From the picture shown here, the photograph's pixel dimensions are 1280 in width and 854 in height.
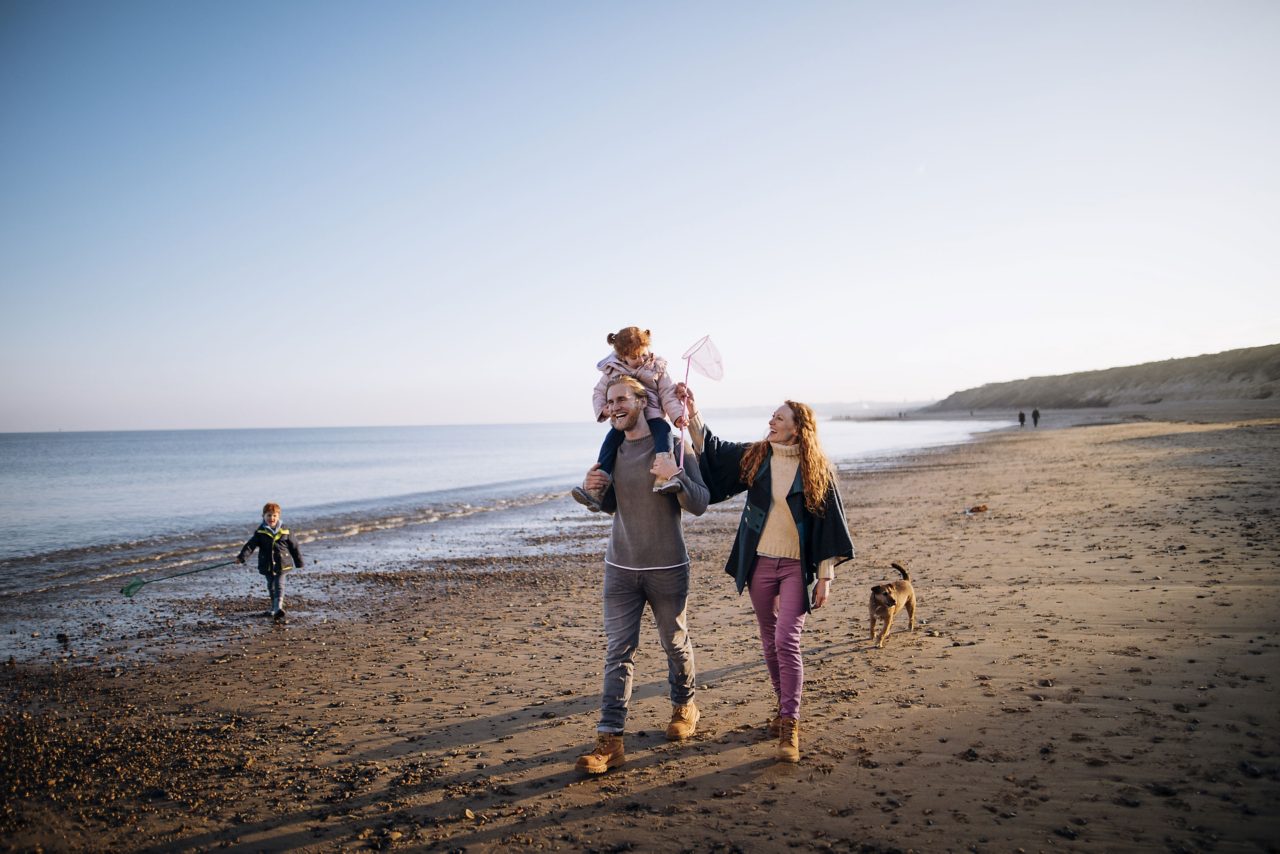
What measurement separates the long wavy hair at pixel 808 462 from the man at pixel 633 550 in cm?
41

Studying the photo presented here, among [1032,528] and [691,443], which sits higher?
[691,443]

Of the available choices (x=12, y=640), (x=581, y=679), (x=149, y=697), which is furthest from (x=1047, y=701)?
(x=12, y=640)

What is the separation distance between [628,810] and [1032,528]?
10663 mm

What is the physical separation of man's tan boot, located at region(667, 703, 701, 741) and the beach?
12 cm

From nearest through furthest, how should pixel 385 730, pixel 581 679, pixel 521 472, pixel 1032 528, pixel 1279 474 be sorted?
1. pixel 385 730
2. pixel 581 679
3. pixel 1032 528
4. pixel 1279 474
5. pixel 521 472

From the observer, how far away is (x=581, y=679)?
6340 millimetres

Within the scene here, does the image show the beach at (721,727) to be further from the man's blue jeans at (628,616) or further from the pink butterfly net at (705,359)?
the pink butterfly net at (705,359)

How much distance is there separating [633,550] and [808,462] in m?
1.31

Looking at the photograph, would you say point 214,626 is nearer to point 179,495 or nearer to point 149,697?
point 149,697

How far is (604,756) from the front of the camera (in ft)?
14.1

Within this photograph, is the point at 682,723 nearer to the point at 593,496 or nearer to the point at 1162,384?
the point at 593,496

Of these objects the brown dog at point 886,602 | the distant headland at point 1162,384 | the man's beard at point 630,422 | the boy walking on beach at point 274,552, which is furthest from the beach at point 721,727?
the distant headland at point 1162,384

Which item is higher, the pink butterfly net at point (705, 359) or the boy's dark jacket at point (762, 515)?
the pink butterfly net at point (705, 359)

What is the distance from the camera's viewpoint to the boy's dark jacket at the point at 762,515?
4410mm
